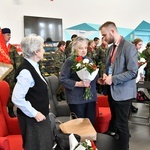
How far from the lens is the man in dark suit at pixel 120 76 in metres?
2.50

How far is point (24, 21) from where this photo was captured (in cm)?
616

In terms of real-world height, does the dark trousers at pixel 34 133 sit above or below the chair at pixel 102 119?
above

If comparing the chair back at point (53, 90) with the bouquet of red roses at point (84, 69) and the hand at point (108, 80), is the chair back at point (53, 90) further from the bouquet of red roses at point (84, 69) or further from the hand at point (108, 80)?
the hand at point (108, 80)

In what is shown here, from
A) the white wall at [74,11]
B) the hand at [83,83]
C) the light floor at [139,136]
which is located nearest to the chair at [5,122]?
the hand at [83,83]

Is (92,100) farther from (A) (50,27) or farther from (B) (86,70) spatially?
(A) (50,27)

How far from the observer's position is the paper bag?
7.68 ft

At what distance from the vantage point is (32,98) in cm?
186

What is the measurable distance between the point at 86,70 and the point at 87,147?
848mm

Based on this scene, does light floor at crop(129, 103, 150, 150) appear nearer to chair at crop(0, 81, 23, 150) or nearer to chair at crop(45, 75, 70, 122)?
chair at crop(45, 75, 70, 122)

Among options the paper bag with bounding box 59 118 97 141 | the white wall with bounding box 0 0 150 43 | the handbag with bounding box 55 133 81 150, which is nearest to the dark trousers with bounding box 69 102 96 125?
the paper bag with bounding box 59 118 97 141

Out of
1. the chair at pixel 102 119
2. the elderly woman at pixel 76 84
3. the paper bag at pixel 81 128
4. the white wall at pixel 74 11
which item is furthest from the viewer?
the white wall at pixel 74 11

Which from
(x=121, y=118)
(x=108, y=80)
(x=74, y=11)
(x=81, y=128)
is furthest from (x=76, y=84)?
(x=74, y=11)

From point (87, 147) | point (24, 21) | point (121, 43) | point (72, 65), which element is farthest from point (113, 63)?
point (24, 21)

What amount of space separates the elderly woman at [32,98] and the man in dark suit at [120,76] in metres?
0.92
